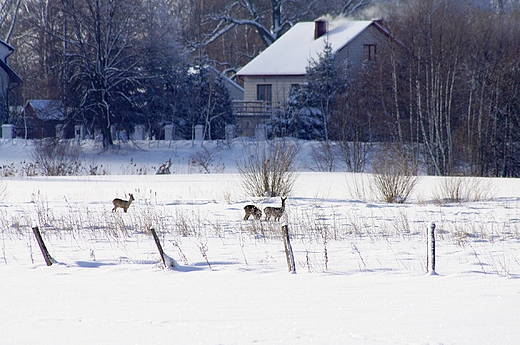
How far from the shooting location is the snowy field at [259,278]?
675cm

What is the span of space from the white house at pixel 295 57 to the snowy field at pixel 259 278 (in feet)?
105

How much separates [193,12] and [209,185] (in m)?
39.0

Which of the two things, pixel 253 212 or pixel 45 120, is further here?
pixel 45 120

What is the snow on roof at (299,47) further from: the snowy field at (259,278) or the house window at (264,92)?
the snowy field at (259,278)

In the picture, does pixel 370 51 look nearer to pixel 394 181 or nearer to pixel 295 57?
pixel 295 57

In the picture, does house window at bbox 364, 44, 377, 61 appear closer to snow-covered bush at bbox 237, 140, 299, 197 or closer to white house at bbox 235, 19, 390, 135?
white house at bbox 235, 19, 390, 135

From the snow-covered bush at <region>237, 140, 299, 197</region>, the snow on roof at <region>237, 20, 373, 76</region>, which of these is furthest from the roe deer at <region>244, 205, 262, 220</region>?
the snow on roof at <region>237, 20, 373, 76</region>

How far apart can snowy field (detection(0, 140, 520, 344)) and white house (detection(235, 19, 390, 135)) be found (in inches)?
1258

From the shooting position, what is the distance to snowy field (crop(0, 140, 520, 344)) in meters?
6.75

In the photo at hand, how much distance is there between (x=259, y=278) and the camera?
888cm

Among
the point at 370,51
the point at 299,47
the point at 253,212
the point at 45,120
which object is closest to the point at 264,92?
the point at 299,47

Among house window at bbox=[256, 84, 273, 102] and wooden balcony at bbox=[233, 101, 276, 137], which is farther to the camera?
house window at bbox=[256, 84, 273, 102]

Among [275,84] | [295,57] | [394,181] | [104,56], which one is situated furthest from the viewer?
[275,84]

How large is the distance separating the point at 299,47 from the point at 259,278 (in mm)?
44314
